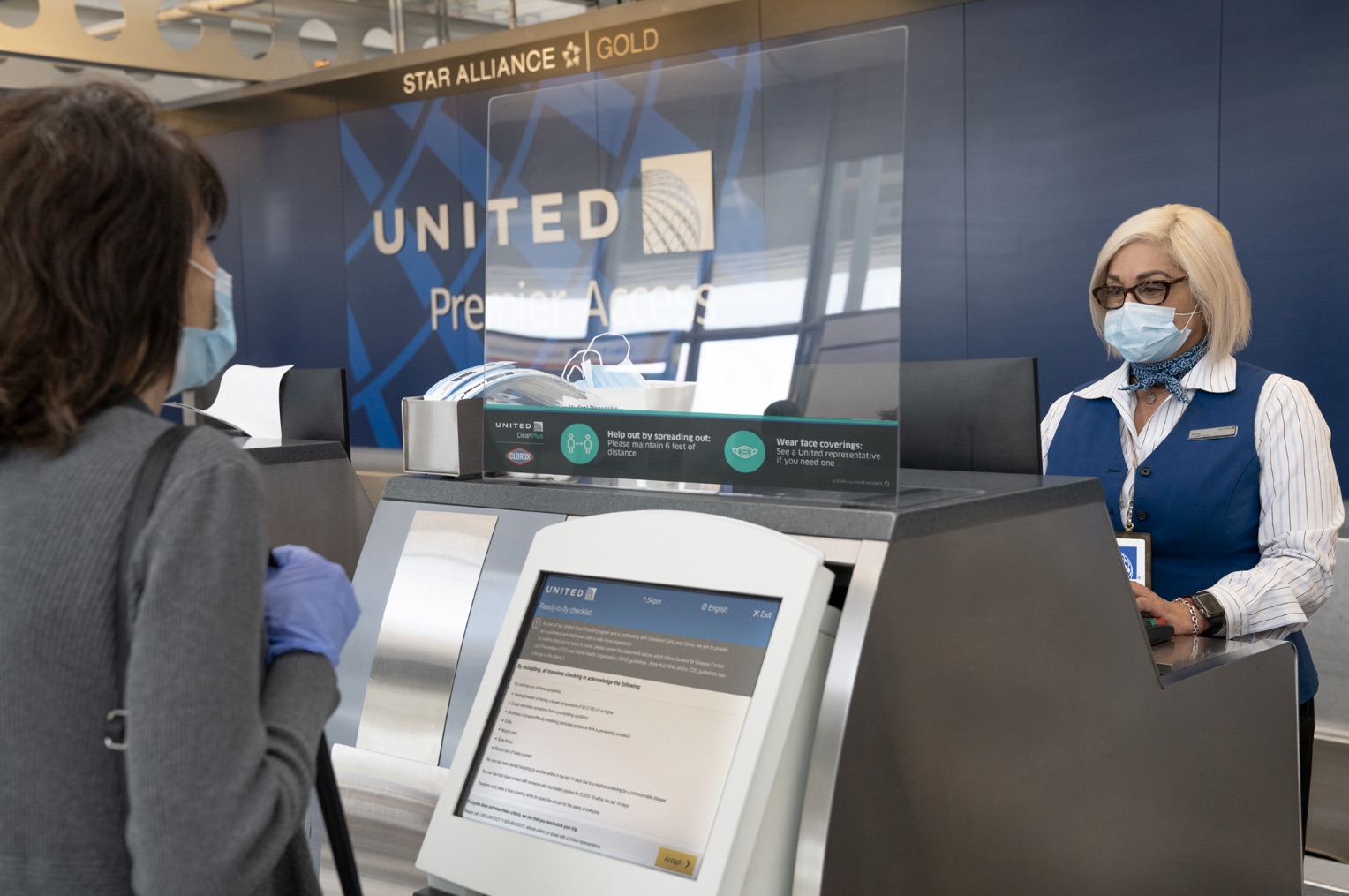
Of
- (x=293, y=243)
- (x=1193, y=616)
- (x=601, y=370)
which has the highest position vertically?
(x=293, y=243)

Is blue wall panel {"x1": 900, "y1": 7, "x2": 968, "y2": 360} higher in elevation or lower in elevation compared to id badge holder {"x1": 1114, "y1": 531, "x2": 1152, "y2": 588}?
higher

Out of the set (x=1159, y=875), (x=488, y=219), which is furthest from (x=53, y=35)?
(x=1159, y=875)

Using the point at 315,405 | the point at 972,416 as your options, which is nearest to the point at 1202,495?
the point at 972,416

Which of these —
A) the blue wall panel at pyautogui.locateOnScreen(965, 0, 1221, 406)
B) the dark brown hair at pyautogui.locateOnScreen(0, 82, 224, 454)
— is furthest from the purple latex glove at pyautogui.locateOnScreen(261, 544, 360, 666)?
the blue wall panel at pyautogui.locateOnScreen(965, 0, 1221, 406)

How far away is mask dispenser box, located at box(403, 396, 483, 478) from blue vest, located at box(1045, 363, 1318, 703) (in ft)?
4.07

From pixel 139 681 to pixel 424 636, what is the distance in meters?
0.61

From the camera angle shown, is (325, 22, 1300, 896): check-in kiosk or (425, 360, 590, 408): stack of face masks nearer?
(325, 22, 1300, 896): check-in kiosk

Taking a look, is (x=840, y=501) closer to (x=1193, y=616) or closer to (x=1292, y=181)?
(x=1193, y=616)

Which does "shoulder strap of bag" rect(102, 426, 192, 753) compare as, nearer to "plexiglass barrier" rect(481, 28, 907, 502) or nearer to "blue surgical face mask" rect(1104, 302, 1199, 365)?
"plexiglass barrier" rect(481, 28, 907, 502)

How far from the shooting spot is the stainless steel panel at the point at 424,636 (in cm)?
139

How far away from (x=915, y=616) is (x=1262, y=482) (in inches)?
55.7

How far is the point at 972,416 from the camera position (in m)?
1.63

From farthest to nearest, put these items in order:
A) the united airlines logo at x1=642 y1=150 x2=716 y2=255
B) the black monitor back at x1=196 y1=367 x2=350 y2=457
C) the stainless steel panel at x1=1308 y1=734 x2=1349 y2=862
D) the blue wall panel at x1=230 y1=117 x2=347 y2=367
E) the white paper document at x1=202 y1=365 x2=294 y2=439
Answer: the blue wall panel at x1=230 y1=117 x2=347 y2=367, the white paper document at x1=202 y1=365 x2=294 y2=439, the black monitor back at x1=196 y1=367 x2=350 y2=457, the stainless steel panel at x1=1308 y1=734 x2=1349 y2=862, the united airlines logo at x1=642 y1=150 x2=716 y2=255

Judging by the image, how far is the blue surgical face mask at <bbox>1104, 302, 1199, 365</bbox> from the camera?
229 centimetres
